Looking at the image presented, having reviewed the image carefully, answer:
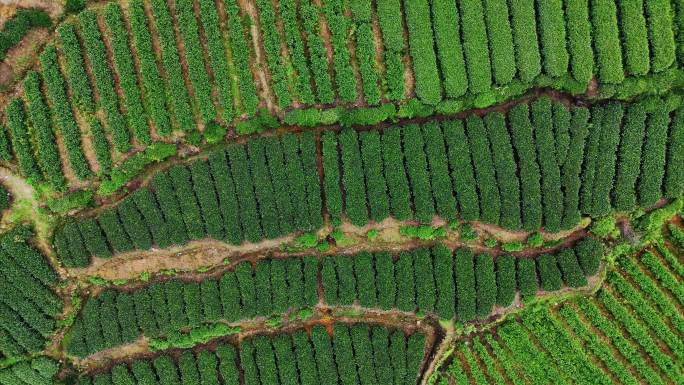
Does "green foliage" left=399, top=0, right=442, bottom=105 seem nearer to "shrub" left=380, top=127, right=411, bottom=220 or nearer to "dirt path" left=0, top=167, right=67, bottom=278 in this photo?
"shrub" left=380, top=127, right=411, bottom=220

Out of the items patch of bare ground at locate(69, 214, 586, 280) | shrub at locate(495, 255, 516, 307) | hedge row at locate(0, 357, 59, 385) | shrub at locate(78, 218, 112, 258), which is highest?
shrub at locate(78, 218, 112, 258)

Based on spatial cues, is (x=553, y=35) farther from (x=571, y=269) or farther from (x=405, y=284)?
(x=405, y=284)

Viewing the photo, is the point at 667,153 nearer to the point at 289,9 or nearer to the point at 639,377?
the point at 639,377

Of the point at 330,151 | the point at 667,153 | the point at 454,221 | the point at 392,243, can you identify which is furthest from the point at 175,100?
the point at 667,153

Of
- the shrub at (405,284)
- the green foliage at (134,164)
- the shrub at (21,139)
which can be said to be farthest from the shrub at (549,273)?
the shrub at (21,139)

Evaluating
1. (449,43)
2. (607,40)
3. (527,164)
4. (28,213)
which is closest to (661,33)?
(607,40)

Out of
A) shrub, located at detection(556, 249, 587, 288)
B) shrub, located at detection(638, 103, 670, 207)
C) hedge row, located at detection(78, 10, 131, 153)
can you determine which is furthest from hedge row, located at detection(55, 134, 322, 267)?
shrub, located at detection(638, 103, 670, 207)

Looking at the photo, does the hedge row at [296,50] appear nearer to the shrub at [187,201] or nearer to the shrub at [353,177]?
the shrub at [353,177]
